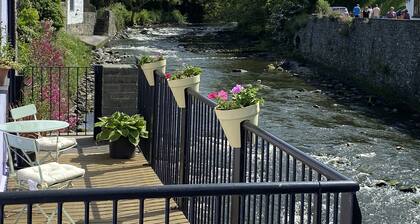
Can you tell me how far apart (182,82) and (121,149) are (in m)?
2.17

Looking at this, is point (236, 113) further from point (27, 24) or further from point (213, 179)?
point (27, 24)

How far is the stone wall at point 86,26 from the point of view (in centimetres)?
4041

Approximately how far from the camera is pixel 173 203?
21.7 ft

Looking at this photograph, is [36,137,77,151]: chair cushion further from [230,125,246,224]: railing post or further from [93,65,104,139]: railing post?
[230,125,246,224]: railing post

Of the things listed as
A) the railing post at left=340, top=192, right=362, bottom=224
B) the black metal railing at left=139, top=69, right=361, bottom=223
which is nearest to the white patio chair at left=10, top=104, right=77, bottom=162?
the black metal railing at left=139, top=69, right=361, bottom=223

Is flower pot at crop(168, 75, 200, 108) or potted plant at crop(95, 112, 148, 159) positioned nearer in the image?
flower pot at crop(168, 75, 200, 108)

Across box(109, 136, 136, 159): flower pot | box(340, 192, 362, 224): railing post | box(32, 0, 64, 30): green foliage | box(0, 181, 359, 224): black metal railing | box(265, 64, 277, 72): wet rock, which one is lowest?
box(265, 64, 277, 72): wet rock

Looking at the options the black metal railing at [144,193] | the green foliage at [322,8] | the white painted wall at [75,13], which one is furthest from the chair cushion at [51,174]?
the green foliage at [322,8]

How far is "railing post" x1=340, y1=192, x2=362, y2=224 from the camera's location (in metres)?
2.94

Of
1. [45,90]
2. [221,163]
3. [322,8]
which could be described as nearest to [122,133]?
[221,163]

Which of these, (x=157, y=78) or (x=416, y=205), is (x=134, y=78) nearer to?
(x=157, y=78)

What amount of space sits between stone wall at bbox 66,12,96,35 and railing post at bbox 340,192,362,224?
37088 mm

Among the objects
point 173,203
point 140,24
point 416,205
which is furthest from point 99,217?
point 140,24

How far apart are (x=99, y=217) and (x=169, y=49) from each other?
36669 mm
